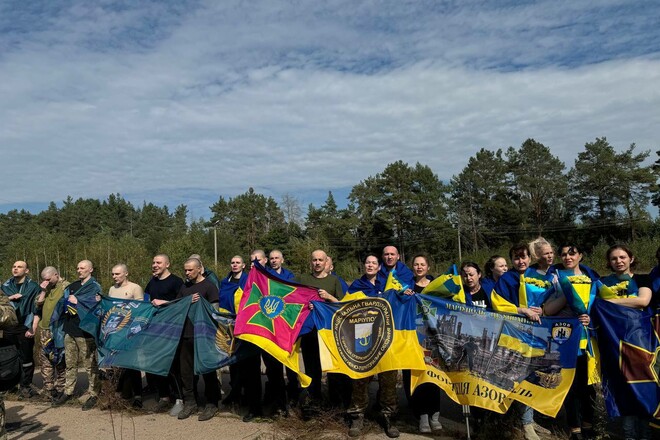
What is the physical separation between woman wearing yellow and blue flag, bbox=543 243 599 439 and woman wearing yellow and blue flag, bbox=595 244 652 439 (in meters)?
0.12

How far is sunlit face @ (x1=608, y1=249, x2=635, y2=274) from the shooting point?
16.9ft

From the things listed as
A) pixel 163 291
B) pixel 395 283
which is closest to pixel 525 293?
pixel 395 283

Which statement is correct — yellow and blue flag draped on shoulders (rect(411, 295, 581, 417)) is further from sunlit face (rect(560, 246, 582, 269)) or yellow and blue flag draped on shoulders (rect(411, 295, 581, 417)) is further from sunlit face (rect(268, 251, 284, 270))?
sunlit face (rect(268, 251, 284, 270))

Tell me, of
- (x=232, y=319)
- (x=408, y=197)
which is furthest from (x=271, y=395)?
(x=408, y=197)

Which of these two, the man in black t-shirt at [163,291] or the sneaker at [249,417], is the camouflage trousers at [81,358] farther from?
the sneaker at [249,417]

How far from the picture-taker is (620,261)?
203 inches

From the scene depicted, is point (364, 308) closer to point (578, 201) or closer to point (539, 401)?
point (539, 401)

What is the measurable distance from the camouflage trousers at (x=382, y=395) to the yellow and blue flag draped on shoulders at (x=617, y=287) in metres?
2.37

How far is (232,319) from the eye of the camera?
6.93 m

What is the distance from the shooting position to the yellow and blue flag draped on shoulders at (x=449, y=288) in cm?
589

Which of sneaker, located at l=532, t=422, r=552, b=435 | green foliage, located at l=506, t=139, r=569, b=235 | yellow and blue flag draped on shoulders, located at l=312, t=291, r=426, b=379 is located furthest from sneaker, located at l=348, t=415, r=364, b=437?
green foliage, located at l=506, t=139, r=569, b=235

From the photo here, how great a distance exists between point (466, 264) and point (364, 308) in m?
1.46

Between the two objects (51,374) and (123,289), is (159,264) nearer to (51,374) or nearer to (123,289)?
(123,289)

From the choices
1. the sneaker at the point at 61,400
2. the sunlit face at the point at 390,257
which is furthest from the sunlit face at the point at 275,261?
the sneaker at the point at 61,400
